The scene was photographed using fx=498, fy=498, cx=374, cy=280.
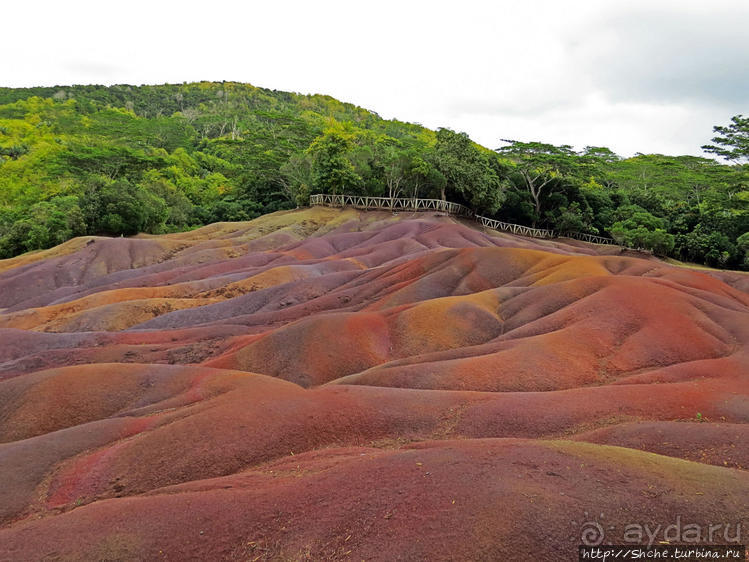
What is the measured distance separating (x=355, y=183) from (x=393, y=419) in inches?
2272

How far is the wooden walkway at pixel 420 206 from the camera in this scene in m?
68.2

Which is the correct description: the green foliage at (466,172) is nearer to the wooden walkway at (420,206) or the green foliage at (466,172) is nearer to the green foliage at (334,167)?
the wooden walkway at (420,206)

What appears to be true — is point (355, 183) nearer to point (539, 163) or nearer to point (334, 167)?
point (334, 167)

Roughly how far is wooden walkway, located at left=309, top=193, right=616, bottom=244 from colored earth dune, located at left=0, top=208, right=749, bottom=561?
32771 mm

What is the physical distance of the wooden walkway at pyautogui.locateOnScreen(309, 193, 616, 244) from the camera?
224 feet

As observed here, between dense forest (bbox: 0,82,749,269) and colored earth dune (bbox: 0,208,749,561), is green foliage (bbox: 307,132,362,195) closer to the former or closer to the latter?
dense forest (bbox: 0,82,749,269)

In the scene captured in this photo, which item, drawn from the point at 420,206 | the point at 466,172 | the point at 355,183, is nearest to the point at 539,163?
the point at 466,172

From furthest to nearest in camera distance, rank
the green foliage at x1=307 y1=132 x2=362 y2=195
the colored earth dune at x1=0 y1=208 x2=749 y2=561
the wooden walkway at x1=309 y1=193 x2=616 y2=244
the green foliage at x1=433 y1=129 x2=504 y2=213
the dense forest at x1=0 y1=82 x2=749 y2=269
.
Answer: the green foliage at x1=307 y1=132 x2=362 y2=195
the wooden walkway at x1=309 y1=193 x2=616 y2=244
the green foliage at x1=433 y1=129 x2=504 y2=213
the dense forest at x1=0 y1=82 x2=749 y2=269
the colored earth dune at x1=0 y1=208 x2=749 y2=561

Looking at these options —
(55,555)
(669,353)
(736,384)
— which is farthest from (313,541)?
(669,353)

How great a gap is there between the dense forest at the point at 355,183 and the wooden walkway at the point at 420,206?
1.53 metres

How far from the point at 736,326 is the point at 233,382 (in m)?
20.2

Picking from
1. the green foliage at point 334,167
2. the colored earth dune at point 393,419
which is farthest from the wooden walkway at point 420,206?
the colored earth dune at point 393,419

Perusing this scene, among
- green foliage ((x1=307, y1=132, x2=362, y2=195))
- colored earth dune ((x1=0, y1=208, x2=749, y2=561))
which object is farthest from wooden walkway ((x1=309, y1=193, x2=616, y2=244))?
colored earth dune ((x1=0, y1=208, x2=749, y2=561))

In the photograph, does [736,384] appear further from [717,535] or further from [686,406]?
[717,535]
